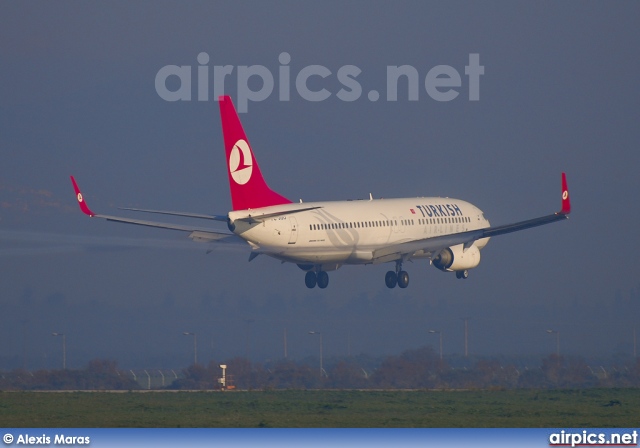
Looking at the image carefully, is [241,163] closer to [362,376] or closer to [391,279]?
[391,279]

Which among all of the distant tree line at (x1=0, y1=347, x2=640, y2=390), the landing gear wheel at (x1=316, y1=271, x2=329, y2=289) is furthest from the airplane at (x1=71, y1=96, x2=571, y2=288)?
the distant tree line at (x1=0, y1=347, x2=640, y2=390)

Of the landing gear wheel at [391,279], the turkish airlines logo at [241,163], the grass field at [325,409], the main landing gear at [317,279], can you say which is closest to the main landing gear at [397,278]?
the landing gear wheel at [391,279]

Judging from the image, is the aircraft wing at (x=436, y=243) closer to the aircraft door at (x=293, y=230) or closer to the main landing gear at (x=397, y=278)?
the main landing gear at (x=397, y=278)

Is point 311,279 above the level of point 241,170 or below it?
below

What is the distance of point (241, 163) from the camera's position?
78500 mm

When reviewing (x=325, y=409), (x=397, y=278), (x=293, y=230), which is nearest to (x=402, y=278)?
(x=397, y=278)

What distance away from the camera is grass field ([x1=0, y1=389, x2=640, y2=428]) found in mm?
59688

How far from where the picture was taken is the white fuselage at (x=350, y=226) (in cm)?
7600

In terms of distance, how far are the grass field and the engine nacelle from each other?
1117 cm

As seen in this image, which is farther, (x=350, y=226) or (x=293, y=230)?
(x=350, y=226)

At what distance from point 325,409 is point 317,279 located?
20920mm

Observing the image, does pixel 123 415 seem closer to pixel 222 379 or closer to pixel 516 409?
pixel 516 409

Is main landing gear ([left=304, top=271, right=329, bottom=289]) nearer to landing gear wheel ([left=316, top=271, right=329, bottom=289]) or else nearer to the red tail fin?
landing gear wheel ([left=316, top=271, right=329, bottom=289])

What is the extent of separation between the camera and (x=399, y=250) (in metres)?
85.9
